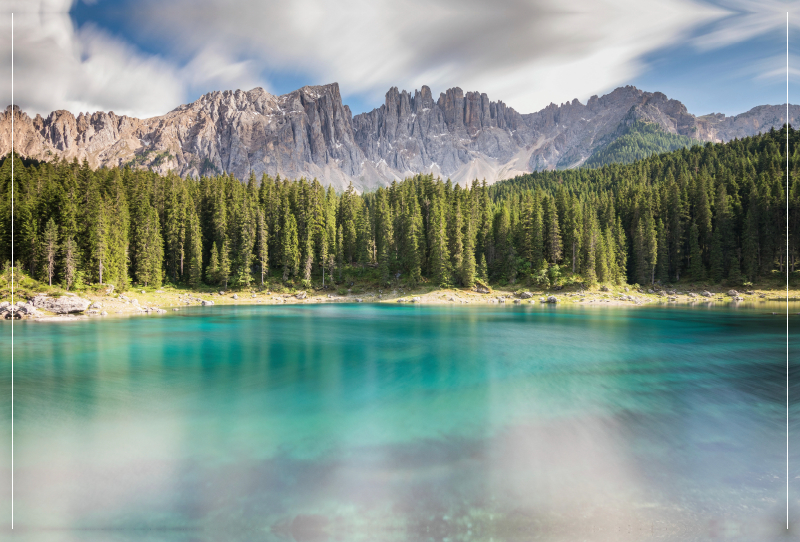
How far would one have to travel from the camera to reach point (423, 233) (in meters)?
75.8

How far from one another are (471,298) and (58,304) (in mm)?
50970

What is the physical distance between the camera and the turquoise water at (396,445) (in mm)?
7316

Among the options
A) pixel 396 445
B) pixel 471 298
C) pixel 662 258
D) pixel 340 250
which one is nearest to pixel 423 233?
pixel 340 250

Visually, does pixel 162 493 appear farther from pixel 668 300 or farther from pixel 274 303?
pixel 668 300

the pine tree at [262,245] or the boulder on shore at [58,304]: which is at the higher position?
the pine tree at [262,245]

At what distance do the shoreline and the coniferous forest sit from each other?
3.00 metres

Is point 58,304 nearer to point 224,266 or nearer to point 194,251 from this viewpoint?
point 224,266

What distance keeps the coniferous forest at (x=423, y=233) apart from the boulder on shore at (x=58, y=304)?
14.1m

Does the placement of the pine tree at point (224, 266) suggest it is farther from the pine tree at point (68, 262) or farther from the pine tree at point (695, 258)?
the pine tree at point (695, 258)

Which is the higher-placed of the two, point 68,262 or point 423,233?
point 423,233

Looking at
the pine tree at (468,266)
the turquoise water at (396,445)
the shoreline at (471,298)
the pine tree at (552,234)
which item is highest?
the pine tree at (552,234)

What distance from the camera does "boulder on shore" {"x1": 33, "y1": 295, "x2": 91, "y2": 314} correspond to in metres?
41.3

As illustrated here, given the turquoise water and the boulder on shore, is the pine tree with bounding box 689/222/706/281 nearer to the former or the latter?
the turquoise water

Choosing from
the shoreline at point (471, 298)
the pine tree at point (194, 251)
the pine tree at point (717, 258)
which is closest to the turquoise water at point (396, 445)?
the shoreline at point (471, 298)
